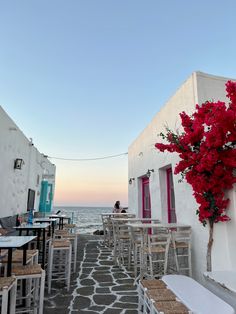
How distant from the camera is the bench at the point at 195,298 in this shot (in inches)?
66.7

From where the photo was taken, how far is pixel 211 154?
292 centimetres

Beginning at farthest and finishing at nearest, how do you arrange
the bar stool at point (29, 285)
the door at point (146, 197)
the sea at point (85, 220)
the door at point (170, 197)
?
1. the sea at point (85, 220)
2. the door at point (146, 197)
3. the door at point (170, 197)
4. the bar stool at point (29, 285)

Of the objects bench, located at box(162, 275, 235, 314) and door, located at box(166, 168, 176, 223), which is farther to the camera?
door, located at box(166, 168, 176, 223)

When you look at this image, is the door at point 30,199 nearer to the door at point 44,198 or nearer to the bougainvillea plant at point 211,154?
the door at point 44,198

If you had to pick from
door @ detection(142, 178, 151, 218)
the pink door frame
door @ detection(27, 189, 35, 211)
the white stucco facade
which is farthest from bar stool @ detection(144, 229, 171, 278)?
door @ detection(27, 189, 35, 211)

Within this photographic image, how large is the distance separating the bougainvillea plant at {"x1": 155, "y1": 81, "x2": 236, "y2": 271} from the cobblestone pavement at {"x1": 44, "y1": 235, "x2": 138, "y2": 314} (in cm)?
138

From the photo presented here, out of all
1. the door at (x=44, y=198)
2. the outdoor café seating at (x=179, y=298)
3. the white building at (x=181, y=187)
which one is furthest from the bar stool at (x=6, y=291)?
the door at (x=44, y=198)

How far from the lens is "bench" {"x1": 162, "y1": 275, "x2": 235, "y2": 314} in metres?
1.70

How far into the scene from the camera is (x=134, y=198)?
828 centimetres

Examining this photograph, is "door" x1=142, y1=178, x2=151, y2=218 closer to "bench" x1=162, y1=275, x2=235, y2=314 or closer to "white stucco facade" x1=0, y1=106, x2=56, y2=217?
"white stucco facade" x1=0, y1=106, x2=56, y2=217

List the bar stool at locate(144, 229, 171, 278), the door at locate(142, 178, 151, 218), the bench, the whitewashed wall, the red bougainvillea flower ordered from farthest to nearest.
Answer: the door at locate(142, 178, 151, 218), the bar stool at locate(144, 229, 171, 278), the whitewashed wall, the red bougainvillea flower, the bench

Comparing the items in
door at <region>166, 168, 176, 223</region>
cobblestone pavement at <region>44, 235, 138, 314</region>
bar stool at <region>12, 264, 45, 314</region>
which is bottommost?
cobblestone pavement at <region>44, 235, 138, 314</region>

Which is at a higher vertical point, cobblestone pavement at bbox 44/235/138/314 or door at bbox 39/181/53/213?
door at bbox 39/181/53/213

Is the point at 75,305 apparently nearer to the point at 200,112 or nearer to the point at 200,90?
the point at 200,112
